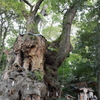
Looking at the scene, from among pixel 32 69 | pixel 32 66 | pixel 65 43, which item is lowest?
pixel 32 69

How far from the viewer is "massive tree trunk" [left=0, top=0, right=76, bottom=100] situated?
14.6 feet

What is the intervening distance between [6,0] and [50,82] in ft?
17.9

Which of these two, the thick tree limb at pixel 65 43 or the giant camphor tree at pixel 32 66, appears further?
the thick tree limb at pixel 65 43

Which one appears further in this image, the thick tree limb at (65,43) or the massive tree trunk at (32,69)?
the thick tree limb at (65,43)

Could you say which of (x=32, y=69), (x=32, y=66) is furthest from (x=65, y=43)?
(x=32, y=69)

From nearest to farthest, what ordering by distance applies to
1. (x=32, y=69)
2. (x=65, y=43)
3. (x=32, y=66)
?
(x=32, y=69), (x=32, y=66), (x=65, y=43)

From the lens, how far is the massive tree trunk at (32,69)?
4461 mm

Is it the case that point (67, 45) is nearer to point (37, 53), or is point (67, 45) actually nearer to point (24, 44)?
point (37, 53)

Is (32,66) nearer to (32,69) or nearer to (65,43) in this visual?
(32,69)

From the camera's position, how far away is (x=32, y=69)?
205 inches

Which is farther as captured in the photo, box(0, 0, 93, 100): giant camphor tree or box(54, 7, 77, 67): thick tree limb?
box(54, 7, 77, 67): thick tree limb

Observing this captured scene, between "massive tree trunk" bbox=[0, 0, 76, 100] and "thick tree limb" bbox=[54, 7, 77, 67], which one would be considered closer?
"massive tree trunk" bbox=[0, 0, 76, 100]

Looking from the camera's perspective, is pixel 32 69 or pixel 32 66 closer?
pixel 32 69

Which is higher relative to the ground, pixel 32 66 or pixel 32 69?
pixel 32 66
